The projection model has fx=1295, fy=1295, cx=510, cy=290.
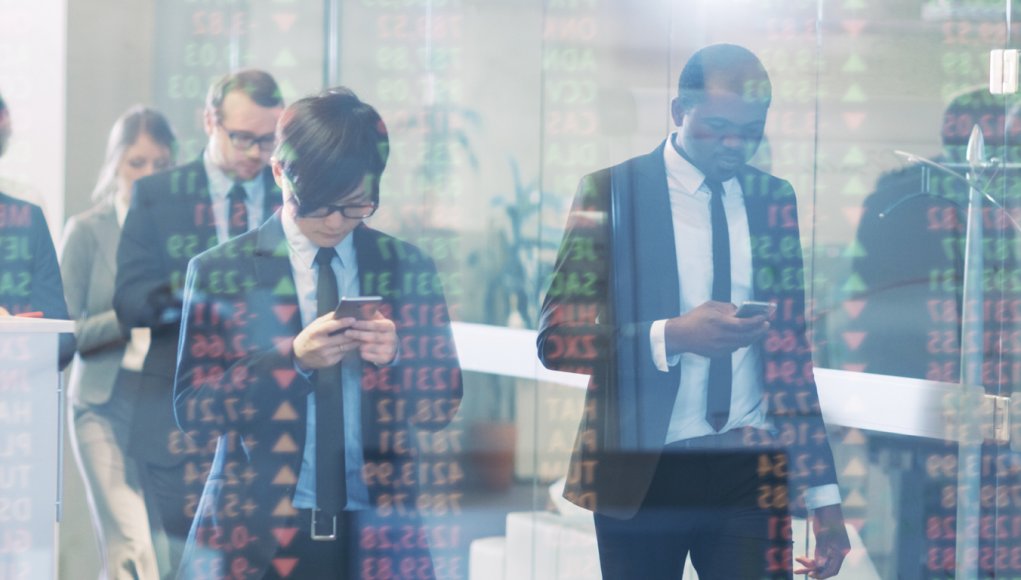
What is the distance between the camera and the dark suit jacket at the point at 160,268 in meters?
1.99

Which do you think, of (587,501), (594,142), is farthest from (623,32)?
(587,501)

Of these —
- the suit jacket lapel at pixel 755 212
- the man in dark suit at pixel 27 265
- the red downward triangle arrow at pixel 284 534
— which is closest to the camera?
the man in dark suit at pixel 27 265

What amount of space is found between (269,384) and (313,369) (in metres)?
0.07

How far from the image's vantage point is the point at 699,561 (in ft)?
7.12

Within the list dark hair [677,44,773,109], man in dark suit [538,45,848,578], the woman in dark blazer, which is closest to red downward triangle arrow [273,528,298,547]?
the woman in dark blazer

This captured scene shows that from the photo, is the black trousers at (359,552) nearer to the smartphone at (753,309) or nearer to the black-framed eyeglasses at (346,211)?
the black-framed eyeglasses at (346,211)

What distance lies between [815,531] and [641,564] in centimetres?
32

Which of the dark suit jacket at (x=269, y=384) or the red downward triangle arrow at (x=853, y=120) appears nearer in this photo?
the dark suit jacket at (x=269, y=384)

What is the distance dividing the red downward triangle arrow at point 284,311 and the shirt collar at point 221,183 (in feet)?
0.58

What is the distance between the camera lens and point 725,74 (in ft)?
7.14

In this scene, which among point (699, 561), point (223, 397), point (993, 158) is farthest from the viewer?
point (993, 158)

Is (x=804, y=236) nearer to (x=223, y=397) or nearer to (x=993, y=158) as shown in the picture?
(x=993, y=158)

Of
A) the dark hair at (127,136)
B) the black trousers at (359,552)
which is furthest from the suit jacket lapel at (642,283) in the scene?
the dark hair at (127,136)

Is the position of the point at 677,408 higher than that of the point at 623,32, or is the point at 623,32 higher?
the point at 623,32
